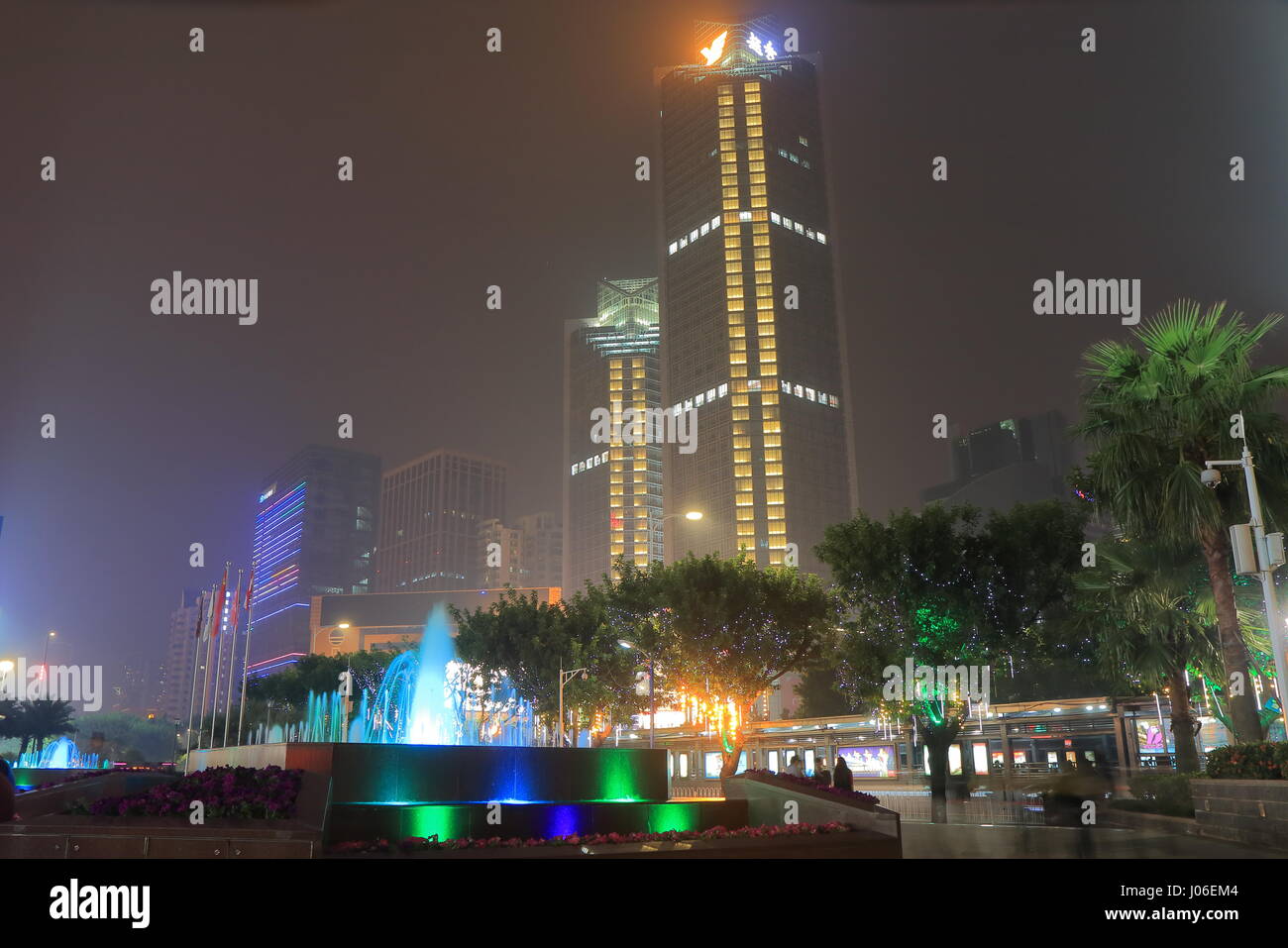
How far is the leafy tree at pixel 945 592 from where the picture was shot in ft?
116

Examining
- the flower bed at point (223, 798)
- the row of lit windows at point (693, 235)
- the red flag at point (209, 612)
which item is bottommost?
the flower bed at point (223, 798)

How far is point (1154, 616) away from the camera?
24.8 meters

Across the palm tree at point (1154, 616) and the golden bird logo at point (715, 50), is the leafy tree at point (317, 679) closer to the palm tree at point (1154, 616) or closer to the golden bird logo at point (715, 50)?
the palm tree at point (1154, 616)

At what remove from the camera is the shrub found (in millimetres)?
17234

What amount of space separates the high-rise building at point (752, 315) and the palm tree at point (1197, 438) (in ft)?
378

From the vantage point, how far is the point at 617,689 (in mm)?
47031

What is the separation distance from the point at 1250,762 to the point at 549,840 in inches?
530

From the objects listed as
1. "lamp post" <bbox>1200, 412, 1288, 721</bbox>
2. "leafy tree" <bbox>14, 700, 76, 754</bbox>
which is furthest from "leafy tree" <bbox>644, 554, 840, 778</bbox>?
"leafy tree" <bbox>14, 700, 76, 754</bbox>

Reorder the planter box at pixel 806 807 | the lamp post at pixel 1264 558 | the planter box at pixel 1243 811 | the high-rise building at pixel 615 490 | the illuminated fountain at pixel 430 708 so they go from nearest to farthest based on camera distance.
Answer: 1. the planter box at pixel 1243 811
2. the lamp post at pixel 1264 558
3. the planter box at pixel 806 807
4. the illuminated fountain at pixel 430 708
5. the high-rise building at pixel 615 490

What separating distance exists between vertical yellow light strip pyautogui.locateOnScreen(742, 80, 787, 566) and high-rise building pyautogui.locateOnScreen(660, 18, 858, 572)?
0.19 metres

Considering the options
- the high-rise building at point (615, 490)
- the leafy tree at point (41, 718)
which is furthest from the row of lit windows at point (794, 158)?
the leafy tree at point (41, 718)
